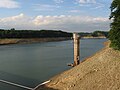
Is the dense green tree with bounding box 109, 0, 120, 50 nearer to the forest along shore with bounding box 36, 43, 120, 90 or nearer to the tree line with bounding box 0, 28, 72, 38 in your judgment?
the forest along shore with bounding box 36, 43, 120, 90

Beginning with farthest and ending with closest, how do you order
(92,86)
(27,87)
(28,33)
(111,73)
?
1. (28,33)
2. (27,87)
3. (111,73)
4. (92,86)

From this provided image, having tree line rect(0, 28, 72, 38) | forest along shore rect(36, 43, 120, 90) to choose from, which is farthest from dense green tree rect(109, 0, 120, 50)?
tree line rect(0, 28, 72, 38)

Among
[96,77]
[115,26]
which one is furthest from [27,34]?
[96,77]

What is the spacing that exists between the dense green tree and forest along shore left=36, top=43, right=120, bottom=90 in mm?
1080

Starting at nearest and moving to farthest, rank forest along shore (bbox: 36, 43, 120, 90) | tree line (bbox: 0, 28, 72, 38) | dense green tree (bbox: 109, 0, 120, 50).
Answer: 1. forest along shore (bbox: 36, 43, 120, 90)
2. dense green tree (bbox: 109, 0, 120, 50)
3. tree line (bbox: 0, 28, 72, 38)

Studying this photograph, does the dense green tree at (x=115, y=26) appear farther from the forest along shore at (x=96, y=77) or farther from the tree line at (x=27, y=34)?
the tree line at (x=27, y=34)

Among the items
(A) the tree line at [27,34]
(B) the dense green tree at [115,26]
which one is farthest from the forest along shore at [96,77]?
(A) the tree line at [27,34]

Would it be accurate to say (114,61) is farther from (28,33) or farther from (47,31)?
(47,31)

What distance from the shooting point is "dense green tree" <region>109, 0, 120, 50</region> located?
22.8 meters

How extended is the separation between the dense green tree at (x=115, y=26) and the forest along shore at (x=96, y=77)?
1080 mm

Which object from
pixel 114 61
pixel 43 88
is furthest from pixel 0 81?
pixel 114 61

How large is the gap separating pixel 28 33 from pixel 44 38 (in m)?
10.3

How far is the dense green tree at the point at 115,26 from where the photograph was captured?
22.8 m

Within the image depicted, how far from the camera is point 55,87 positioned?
62.9 feet
